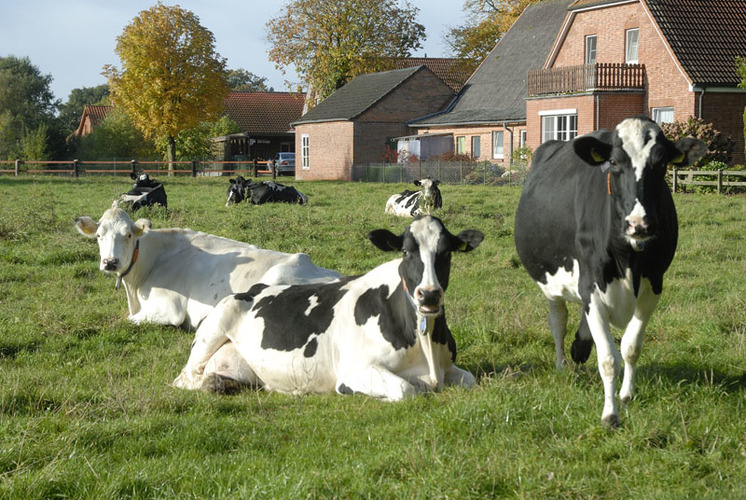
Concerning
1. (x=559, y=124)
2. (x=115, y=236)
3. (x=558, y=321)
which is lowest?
(x=558, y=321)

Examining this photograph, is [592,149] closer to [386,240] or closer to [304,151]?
[386,240]

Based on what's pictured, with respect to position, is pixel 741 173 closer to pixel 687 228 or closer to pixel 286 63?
pixel 687 228

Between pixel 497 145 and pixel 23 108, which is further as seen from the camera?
pixel 23 108

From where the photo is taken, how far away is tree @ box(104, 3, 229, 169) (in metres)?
53.8

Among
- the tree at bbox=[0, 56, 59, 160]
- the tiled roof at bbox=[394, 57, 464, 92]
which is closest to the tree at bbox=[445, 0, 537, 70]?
the tiled roof at bbox=[394, 57, 464, 92]

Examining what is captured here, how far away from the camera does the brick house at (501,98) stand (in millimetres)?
40812

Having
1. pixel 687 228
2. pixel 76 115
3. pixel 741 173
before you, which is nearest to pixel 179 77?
pixel 741 173

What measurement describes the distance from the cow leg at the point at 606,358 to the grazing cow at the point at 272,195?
1956 cm

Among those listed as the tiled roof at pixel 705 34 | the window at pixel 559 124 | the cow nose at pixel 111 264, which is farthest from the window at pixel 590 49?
the cow nose at pixel 111 264

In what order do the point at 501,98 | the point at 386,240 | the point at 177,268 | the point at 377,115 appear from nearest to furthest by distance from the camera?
the point at 386,240, the point at 177,268, the point at 501,98, the point at 377,115

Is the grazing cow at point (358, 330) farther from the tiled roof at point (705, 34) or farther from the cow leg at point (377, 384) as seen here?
the tiled roof at point (705, 34)

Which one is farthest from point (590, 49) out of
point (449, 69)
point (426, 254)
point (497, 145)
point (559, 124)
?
point (426, 254)

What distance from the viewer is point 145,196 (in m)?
21.4

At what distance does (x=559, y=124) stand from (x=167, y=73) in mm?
28246
